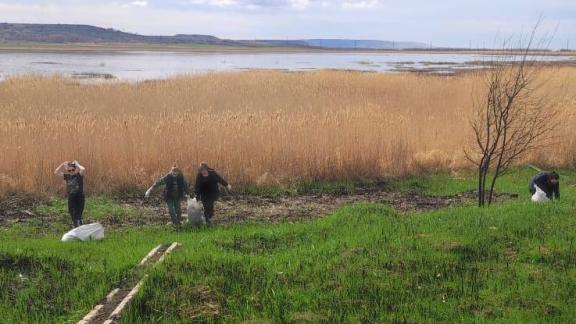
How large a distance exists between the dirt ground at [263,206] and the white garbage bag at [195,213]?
1.93 feet

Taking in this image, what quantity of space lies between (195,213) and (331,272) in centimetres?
378

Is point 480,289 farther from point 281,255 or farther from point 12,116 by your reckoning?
point 12,116

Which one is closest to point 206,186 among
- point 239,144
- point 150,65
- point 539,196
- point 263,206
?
point 263,206

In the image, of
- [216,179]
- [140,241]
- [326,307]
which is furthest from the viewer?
[216,179]

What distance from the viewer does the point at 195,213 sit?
970 centimetres

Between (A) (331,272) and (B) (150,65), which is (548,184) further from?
(B) (150,65)

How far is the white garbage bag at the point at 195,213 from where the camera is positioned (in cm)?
961

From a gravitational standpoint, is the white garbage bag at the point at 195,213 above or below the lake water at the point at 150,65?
below

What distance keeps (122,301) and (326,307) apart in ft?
6.28

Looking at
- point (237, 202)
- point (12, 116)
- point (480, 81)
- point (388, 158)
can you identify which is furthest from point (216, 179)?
point (480, 81)

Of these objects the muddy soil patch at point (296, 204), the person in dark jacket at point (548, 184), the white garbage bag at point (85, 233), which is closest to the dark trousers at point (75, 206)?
the white garbage bag at point (85, 233)

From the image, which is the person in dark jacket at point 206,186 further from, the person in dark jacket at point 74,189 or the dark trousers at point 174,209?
the person in dark jacket at point 74,189

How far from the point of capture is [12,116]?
1944 cm

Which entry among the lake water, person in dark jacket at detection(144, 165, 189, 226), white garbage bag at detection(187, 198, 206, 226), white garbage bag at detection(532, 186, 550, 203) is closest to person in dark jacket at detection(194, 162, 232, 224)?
white garbage bag at detection(187, 198, 206, 226)
